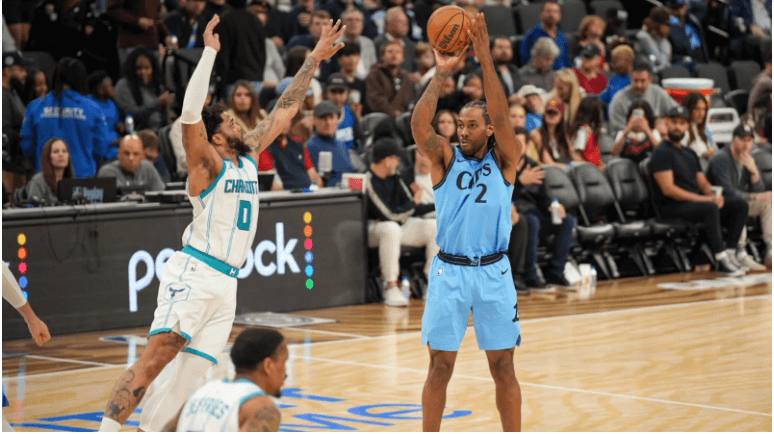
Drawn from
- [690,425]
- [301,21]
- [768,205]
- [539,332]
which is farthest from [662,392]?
[301,21]

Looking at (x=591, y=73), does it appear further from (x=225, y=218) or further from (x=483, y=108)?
(x=225, y=218)

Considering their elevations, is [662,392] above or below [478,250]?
below

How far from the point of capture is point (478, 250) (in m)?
6.09

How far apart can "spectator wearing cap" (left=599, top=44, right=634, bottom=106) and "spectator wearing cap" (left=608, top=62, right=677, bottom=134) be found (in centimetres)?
63

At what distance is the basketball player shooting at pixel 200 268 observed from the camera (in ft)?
19.7

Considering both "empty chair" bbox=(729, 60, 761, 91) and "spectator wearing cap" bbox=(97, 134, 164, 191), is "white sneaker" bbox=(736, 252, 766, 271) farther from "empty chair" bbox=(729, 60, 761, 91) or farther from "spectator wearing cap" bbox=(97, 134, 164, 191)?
"spectator wearing cap" bbox=(97, 134, 164, 191)

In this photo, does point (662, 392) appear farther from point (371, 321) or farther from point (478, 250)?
point (371, 321)

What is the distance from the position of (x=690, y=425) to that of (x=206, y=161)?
3.11 metres

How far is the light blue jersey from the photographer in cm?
607

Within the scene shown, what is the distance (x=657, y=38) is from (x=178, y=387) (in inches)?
567

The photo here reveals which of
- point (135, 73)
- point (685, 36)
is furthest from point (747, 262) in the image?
point (135, 73)

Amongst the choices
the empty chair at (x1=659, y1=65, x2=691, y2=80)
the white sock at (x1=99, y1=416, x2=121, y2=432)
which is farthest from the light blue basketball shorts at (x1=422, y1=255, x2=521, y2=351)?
the empty chair at (x1=659, y1=65, x2=691, y2=80)

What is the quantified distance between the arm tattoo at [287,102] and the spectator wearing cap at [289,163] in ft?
17.2

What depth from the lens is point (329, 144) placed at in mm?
12578
